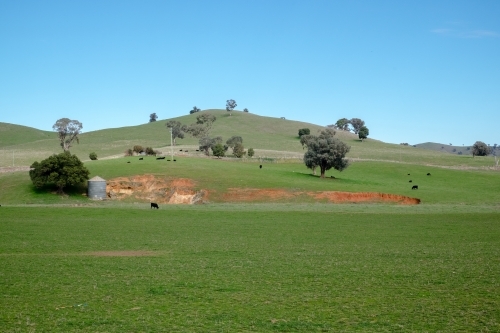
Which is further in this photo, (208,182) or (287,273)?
(208,182)

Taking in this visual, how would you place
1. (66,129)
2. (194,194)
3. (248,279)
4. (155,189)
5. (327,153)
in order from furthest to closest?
(66,129) → (327,153) → (155,189) → (194,194) → (248,279)

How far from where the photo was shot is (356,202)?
Result: 231 feet

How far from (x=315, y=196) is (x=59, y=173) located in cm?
3389

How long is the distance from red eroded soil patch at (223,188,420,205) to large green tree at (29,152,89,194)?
66.9 ft

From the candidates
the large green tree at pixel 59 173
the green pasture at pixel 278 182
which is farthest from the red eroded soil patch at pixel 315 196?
the large green tree at pixel 59 173

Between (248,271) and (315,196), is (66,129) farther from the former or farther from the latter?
(248,271)

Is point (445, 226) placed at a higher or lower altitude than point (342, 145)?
lower

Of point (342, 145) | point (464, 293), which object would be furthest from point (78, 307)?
point (342, 145)

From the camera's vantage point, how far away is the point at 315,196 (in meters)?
71.1

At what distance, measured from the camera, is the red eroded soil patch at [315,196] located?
70.6 meters

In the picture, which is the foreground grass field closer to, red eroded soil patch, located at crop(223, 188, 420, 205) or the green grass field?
the green grass field

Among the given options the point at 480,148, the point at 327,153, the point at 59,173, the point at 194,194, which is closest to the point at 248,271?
the point at 194,194

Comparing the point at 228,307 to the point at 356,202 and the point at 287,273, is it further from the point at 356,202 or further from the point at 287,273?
the point at 356,202

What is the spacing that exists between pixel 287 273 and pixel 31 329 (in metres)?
9.84
